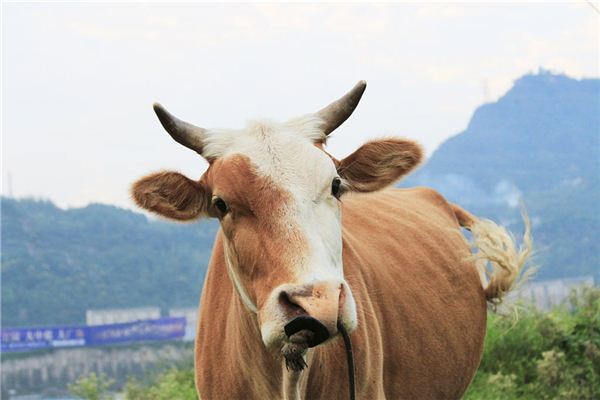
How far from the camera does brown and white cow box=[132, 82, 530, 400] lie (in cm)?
392

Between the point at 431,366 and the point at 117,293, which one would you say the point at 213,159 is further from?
the point at 117,293

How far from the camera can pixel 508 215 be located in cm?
4003

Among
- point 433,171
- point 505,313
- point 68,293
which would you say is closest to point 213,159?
point 505,313

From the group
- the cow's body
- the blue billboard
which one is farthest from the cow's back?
the blue billboard

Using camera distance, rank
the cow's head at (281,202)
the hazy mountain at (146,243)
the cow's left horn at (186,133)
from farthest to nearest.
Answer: the hazy mountain at (146,243) < the cow's left horn at (186,133) < the cow's head at (281,202)

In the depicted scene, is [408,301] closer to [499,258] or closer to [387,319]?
[387,319]

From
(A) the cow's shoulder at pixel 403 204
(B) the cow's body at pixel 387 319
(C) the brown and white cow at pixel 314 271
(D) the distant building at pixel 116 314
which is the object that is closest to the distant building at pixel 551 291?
(A) the cow's shoulder at pixel 403 204

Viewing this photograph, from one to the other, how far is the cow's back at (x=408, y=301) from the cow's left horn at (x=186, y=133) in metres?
1.12

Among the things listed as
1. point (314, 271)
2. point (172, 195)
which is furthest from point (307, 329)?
point (172, 195)

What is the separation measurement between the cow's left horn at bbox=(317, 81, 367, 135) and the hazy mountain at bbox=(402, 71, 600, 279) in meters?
24.7

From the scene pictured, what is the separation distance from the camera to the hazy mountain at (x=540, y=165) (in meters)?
31.3

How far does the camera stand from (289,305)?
379 centimetres

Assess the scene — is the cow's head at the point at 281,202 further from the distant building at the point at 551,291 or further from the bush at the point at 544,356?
the distant building at the point at 551,291

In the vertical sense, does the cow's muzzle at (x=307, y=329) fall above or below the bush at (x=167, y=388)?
above
